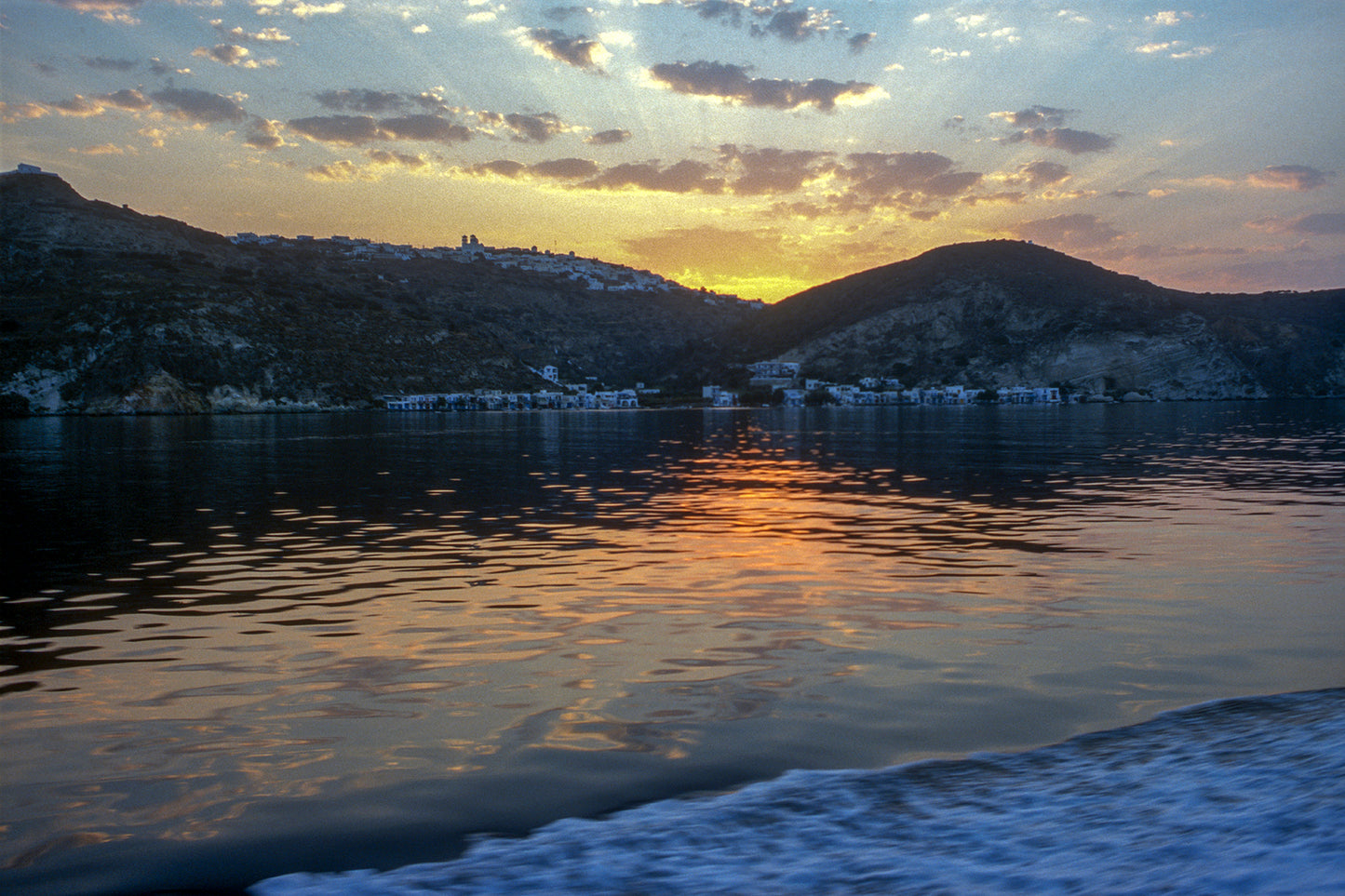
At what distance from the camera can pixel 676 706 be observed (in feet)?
30.9

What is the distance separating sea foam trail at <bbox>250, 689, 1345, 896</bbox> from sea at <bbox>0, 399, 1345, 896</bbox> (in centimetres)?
3

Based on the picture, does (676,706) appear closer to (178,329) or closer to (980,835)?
(980,835)

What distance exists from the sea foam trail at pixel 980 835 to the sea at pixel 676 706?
3 centimetres

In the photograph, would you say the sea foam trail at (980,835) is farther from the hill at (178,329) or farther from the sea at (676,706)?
the hill at (178,329)

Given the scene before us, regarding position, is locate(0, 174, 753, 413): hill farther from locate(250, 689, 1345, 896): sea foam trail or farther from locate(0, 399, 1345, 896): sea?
locate(250, 689, 1345, 896): sea foam trail

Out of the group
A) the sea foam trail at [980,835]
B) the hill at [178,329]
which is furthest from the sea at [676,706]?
the hill at [178,329]

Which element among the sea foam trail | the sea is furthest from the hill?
the sea foam trail

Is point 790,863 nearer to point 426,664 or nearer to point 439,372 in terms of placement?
point 426,664

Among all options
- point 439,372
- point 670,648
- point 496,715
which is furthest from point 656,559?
point 439,372

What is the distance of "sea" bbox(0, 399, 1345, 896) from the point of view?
6.22m

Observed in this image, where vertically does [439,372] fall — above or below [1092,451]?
above

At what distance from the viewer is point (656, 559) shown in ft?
59.4

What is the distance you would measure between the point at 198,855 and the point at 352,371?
15826cm

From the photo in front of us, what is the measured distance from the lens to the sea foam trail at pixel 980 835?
19.1 ft
